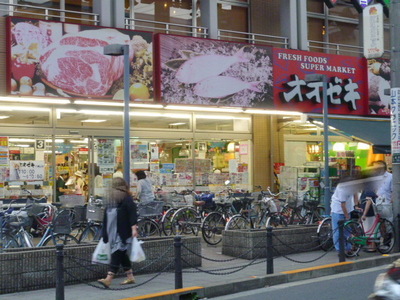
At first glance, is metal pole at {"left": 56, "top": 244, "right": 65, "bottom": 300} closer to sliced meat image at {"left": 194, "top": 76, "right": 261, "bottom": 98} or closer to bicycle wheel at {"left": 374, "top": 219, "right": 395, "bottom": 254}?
bicycle wheel at {"left": 374, "top": 219, "right": 395, "bottom": 254}

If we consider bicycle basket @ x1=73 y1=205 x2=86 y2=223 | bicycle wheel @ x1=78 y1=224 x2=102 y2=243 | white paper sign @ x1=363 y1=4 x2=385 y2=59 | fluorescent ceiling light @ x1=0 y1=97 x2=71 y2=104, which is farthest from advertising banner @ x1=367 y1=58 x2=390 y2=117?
bicycle wheel @ x1=78 y1=224 x2=102 y2=243

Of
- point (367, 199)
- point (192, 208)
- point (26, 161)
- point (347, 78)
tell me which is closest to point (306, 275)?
point (367, 199)

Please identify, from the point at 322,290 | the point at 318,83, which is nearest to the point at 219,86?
the point at 318,83

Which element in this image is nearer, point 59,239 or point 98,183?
point 59,239

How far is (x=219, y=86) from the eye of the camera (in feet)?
67.9

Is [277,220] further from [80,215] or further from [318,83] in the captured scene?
[318,83]

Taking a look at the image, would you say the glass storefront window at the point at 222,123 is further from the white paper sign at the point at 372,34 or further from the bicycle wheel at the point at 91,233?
the bicycle wheel at the point at 91,233

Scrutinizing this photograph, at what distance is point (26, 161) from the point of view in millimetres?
18344

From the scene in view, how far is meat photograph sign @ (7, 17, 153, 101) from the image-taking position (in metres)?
17.2

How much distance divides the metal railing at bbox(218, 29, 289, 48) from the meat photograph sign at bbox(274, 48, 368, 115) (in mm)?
895

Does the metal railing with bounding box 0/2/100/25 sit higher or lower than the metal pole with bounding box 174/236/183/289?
higher

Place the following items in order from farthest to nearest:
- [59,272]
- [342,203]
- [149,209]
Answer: [149,209] < [342,203] < [59,272]

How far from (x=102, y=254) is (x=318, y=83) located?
558 inches

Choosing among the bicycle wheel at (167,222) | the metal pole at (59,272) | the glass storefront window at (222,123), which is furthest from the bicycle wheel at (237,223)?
the metal pole at (59,272)
